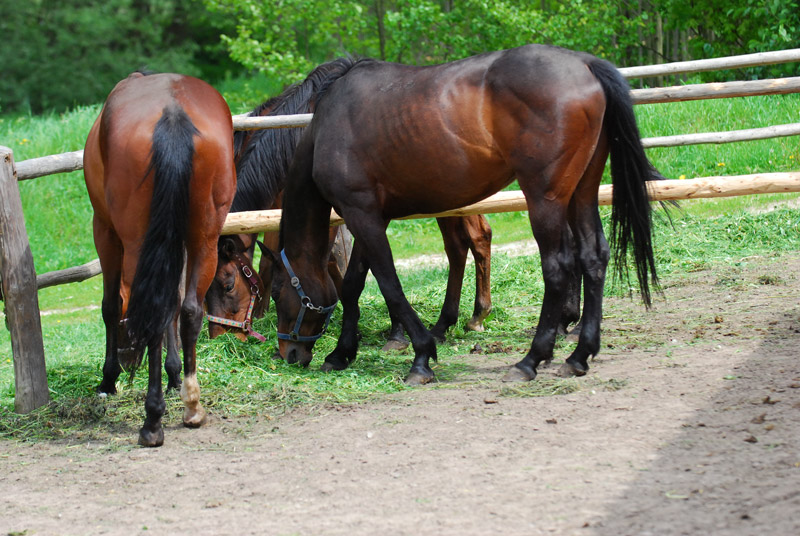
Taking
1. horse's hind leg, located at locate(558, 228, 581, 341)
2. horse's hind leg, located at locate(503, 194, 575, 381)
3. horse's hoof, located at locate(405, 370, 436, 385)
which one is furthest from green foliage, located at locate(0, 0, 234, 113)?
horse's hind leg, located at locate(503, 194, 575, 381)

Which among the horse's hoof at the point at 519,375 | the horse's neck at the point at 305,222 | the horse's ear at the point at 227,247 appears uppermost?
the horse's neck at the point at 305,222

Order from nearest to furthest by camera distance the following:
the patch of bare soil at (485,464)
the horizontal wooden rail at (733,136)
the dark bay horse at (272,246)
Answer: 1. the patch of bare soil at (485,464)
2. the dark bay horse at (272,246)
3. the horizontal wooden rail at (733,136)

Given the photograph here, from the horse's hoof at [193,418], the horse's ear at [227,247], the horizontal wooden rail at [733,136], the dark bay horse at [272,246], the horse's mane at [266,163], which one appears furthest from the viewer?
the horizontal wooden rail at [733,136]

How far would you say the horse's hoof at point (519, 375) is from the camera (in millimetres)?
4263

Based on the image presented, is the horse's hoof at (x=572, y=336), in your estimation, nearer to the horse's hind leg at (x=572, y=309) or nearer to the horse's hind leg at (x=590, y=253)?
the horse's hind leg at (x=572, y=309)

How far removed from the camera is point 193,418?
395 centimetres

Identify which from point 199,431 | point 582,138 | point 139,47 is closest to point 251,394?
point 199,431

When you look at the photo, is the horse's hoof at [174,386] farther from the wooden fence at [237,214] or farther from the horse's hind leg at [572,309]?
the horse's hind leg at [572,309]

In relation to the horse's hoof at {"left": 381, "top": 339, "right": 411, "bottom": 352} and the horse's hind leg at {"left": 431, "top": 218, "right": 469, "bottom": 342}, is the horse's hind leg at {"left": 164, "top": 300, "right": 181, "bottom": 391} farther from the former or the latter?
the horse's hind leg at {"left": 431, "top": 218, "right": 469, "bottom": 342}

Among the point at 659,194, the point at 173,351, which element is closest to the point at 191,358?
the point at 173,351

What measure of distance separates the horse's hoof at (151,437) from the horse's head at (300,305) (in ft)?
4.36

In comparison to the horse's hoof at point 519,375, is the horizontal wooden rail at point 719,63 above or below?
above

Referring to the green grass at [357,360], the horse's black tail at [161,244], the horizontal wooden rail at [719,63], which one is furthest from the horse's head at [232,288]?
the horizontal wooden rail at [719,63]

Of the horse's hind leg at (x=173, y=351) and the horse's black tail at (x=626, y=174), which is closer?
the horse's hind leg at (x=173, y=351)
